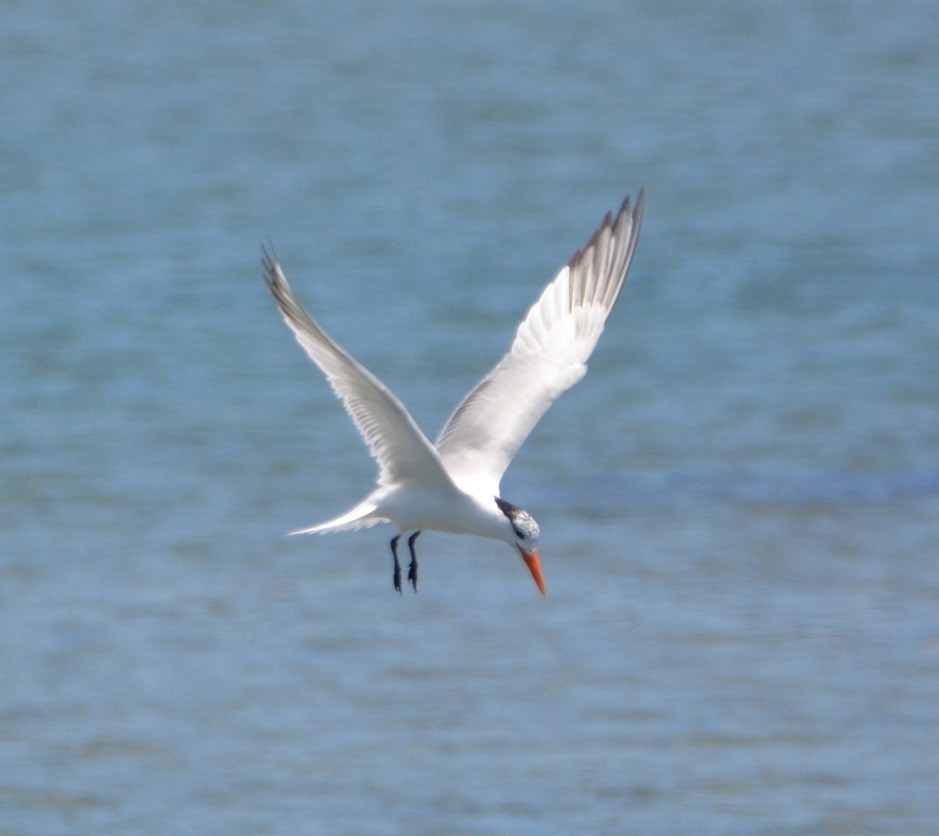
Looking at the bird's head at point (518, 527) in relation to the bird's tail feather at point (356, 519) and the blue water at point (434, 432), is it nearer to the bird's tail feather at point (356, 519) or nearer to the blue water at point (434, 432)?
the bird's tail feather at point (356, 519)

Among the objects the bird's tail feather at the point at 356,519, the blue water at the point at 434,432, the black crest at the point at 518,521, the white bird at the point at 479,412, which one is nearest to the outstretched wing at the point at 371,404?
the white bird at the point at 479,412

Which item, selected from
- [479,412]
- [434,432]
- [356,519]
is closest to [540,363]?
[479,412]

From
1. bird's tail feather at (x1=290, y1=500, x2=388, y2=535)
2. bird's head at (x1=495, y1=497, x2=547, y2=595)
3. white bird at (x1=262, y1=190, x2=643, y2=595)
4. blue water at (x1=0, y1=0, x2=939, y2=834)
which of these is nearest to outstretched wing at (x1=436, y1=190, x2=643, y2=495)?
white bird at (x1=262, y1=190, x2=643, y2=595)

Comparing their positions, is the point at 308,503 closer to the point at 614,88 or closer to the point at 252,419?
the point at 252,419

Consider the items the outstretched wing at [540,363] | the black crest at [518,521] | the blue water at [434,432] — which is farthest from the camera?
the blue water at [434,432]

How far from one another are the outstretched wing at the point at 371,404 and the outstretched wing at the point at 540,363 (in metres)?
0.42

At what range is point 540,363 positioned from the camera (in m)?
7.91

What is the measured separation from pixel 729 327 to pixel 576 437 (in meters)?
2.93

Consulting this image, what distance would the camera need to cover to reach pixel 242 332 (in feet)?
47.4

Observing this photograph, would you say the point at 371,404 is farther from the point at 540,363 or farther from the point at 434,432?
the point at 434,432

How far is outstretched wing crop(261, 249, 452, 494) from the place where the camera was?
6.05 m

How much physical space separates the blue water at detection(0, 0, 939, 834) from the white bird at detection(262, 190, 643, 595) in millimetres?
1307

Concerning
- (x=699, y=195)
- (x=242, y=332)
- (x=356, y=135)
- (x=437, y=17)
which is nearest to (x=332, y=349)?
(x=242, y=332)

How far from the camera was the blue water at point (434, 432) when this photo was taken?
8117 millimetres
